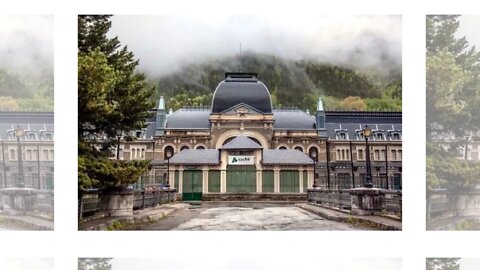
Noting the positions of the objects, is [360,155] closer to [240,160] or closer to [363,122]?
[363,122]

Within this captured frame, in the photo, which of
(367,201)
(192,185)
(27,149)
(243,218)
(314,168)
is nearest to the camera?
(27,149)

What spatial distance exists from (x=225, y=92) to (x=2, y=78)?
2534 millimetres

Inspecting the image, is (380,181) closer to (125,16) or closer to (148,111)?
(148,111)

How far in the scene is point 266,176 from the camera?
9391mm

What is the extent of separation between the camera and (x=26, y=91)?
8.94 m

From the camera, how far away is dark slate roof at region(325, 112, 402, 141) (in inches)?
356

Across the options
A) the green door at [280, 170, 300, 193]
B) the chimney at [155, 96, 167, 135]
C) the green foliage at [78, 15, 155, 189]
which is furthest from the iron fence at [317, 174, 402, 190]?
the green foliage at [78, 15, 155, 189]

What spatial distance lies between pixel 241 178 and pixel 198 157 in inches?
22.3

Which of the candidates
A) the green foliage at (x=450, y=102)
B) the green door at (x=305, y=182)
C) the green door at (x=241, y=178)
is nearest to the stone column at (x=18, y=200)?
the green door at (x=241, y=178)

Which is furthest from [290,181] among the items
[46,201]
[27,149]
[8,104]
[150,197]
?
[8,104]
